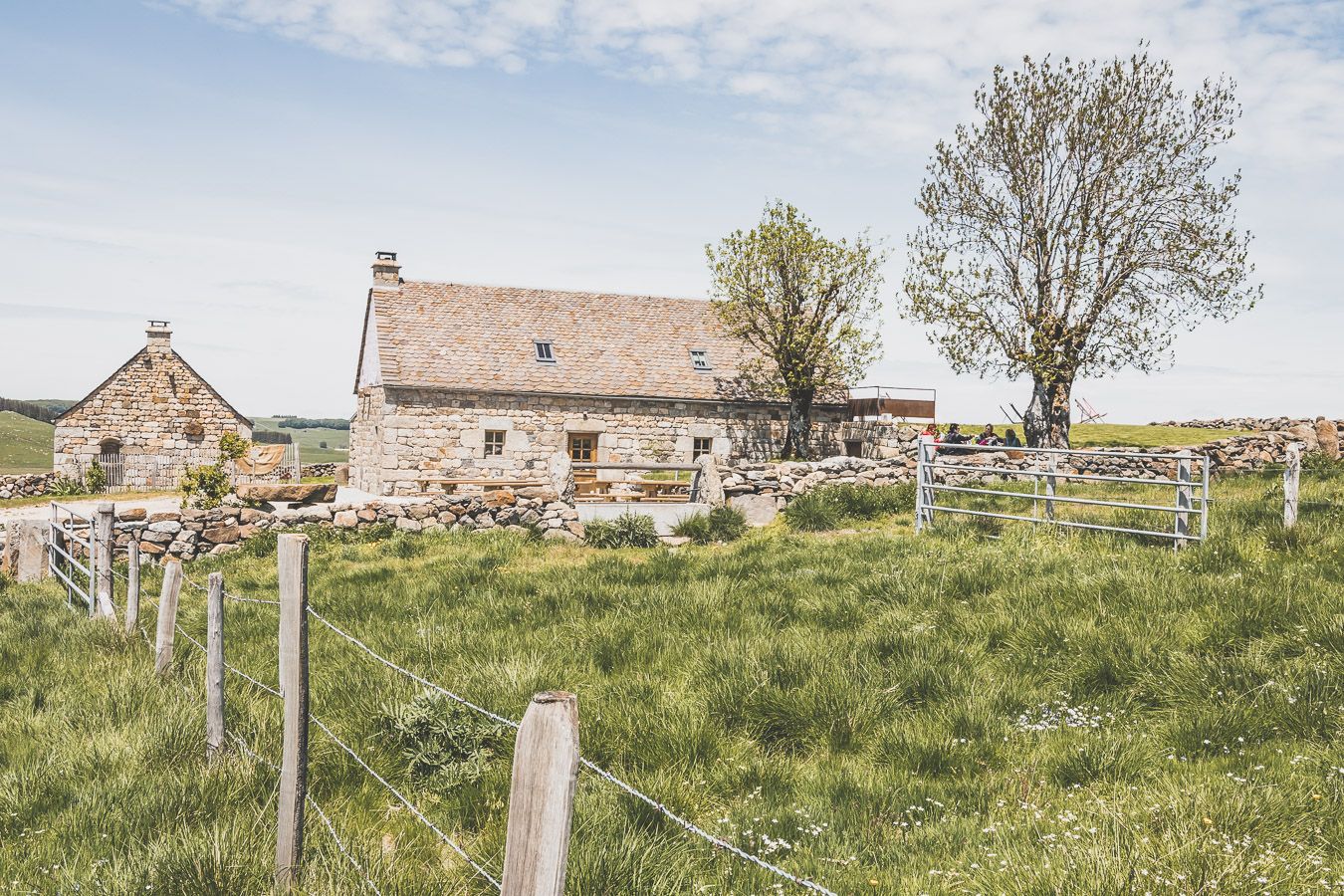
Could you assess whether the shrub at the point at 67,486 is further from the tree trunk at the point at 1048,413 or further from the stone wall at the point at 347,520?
the tree trunk at the point at 1048,413

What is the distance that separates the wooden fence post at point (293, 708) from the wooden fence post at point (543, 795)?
1.67 m

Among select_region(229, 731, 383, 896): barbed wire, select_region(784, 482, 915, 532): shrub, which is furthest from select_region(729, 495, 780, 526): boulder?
select_region(229, 731, 383, 896): barbed wire

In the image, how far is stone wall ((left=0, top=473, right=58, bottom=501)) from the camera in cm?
2981

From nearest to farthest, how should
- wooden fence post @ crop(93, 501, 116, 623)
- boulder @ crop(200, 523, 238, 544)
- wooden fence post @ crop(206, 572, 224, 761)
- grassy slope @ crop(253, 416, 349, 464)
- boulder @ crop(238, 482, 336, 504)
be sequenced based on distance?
wooden fence post @ crop(206, 572, 224, 761)
wooden fence post @ crop(93, 501, 116, 623)
boulder @ crop(200, 523, 238, 544)
boulder @ crop(238, 482, 336, 504)
grassy slope @ crop(253, 416, 349, 464)

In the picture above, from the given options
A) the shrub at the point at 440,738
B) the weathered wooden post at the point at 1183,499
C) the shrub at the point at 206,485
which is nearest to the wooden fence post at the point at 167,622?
the shrub at the point at 440,738

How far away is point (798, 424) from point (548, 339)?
838 cm

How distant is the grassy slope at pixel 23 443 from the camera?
106 meters

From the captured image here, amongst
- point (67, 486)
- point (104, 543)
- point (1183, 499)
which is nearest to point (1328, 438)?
point (1183, 499)

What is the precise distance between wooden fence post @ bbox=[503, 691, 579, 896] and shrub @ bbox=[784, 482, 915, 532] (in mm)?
12483

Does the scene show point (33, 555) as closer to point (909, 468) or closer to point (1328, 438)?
point (909, 468)

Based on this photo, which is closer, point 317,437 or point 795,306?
point 795,306

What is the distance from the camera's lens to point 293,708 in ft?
12.0

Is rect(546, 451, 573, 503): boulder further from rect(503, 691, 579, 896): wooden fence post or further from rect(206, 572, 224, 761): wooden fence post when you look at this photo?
rect(503, 691, 579, 896): wooden fence post

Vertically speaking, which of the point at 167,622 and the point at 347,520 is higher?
the point at 167,622
